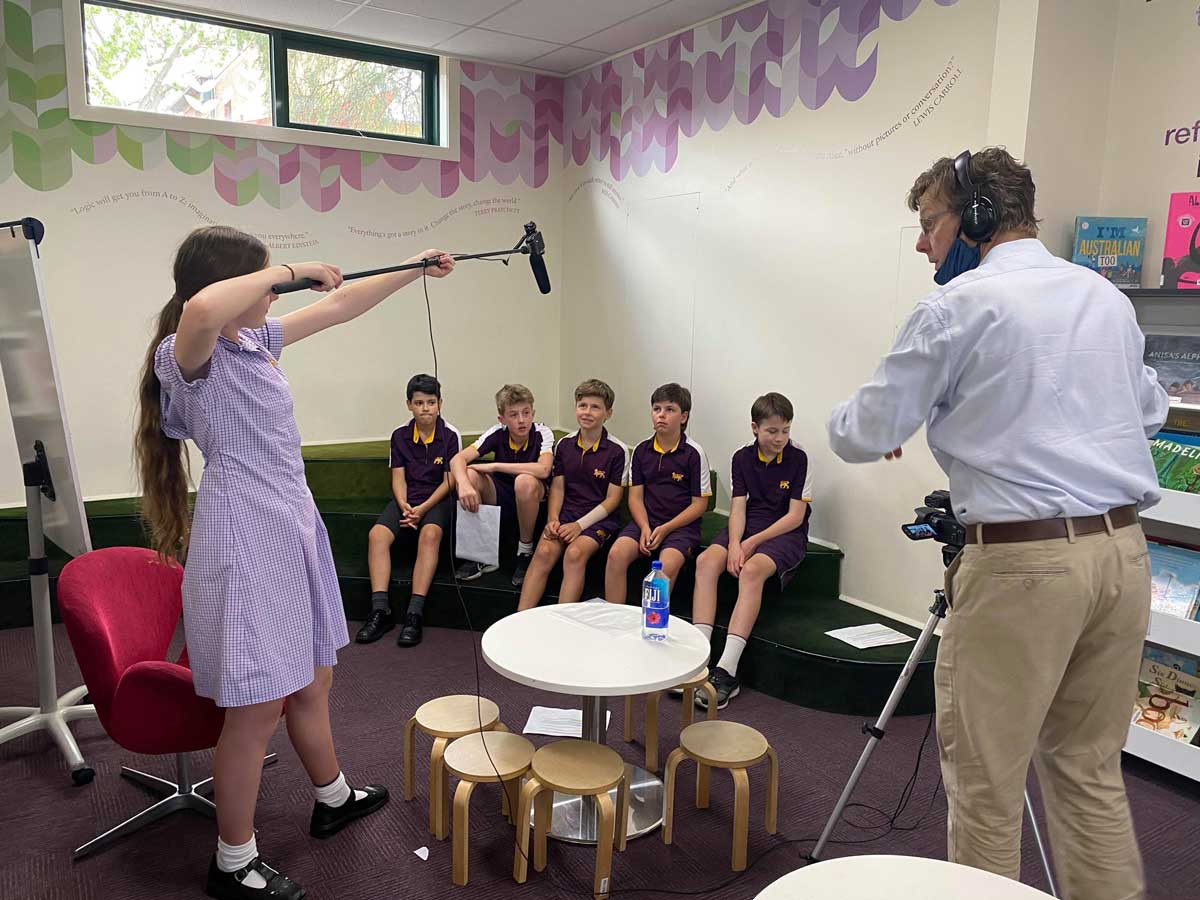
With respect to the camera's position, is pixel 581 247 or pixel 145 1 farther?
pixel 581 247

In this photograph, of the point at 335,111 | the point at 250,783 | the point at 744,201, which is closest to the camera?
the point at 250,783

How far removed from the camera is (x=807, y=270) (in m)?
3.93

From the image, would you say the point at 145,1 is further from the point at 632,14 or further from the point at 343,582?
the point at 343,582

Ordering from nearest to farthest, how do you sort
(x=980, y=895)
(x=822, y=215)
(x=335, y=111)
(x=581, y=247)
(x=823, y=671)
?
(x=980, y=895), (x=823, y=671), (x=822, y=215), (x=335, y=111), (x=581, y=247)

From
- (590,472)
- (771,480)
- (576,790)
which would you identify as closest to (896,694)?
(576,790)

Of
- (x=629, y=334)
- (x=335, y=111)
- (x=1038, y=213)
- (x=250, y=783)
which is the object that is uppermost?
(x=335, y=111)

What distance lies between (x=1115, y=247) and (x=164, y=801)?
3323 mm

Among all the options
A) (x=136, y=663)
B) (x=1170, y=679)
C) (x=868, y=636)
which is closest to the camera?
(x=136, y=663)

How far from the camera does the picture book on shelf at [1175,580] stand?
2680 millimetres

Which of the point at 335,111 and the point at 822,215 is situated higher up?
the point at 335,111

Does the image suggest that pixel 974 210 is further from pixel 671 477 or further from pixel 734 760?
pixel 671 477

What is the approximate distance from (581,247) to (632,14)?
1499 mm

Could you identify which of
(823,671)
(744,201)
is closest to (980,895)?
(823,671)

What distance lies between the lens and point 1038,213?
3018 mm
